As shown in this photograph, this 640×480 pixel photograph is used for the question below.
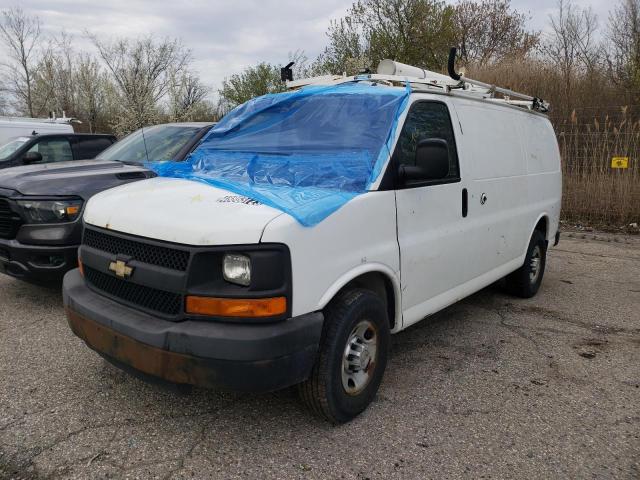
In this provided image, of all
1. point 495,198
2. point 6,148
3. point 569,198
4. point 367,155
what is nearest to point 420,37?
point 569,198

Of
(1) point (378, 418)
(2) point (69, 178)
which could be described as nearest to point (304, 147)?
(1) point (378, 418)

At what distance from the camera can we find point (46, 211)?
456cm

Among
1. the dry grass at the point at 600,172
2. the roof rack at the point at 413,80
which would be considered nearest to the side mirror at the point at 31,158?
the roof rack at the point at 413,80

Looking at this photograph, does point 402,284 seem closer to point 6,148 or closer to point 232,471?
point 232,471

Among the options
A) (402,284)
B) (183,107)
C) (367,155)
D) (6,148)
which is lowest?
(402,284)

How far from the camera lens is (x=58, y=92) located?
34938mm

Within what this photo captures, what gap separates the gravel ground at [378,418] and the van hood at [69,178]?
1.16 metres

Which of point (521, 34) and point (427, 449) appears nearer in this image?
point (427, 449)

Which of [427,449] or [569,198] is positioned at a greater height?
[569,198]

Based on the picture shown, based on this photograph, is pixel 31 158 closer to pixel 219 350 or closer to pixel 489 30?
pixel 219 350

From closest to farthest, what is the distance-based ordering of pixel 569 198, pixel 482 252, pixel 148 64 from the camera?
pixel 482 252 → pixel 569 198 → pixel 148 64

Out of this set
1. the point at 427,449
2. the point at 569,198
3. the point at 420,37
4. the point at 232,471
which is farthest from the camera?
the point at 420,37

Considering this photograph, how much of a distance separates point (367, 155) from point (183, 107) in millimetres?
31759

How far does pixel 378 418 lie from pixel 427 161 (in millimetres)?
1590
